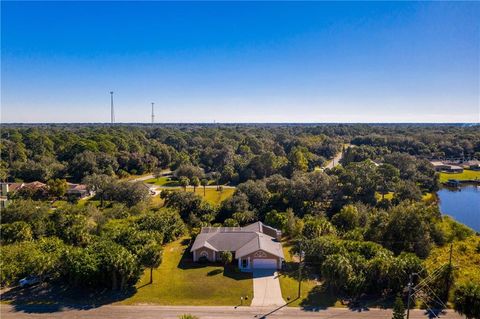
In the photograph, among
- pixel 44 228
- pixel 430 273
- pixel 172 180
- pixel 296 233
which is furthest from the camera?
pixel 172 180

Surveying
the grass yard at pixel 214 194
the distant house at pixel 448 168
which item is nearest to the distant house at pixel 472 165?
the distant house at pixel 448 168

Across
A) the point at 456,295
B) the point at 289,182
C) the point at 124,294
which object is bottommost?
the point at 124,294

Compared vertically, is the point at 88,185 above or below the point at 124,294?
above

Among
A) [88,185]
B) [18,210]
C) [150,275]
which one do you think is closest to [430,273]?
[150,275]

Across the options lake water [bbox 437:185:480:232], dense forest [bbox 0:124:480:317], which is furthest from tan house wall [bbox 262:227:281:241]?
lake water [bbox 437:185:480:232]

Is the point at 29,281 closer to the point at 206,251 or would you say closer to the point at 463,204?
the point at 206,251

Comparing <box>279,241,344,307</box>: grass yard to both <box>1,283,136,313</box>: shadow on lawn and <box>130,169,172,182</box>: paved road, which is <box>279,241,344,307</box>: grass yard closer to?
<box>1,283,136,313</box>: shadow on lawn

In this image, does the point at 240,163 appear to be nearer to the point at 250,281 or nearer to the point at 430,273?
the point at 250,281
